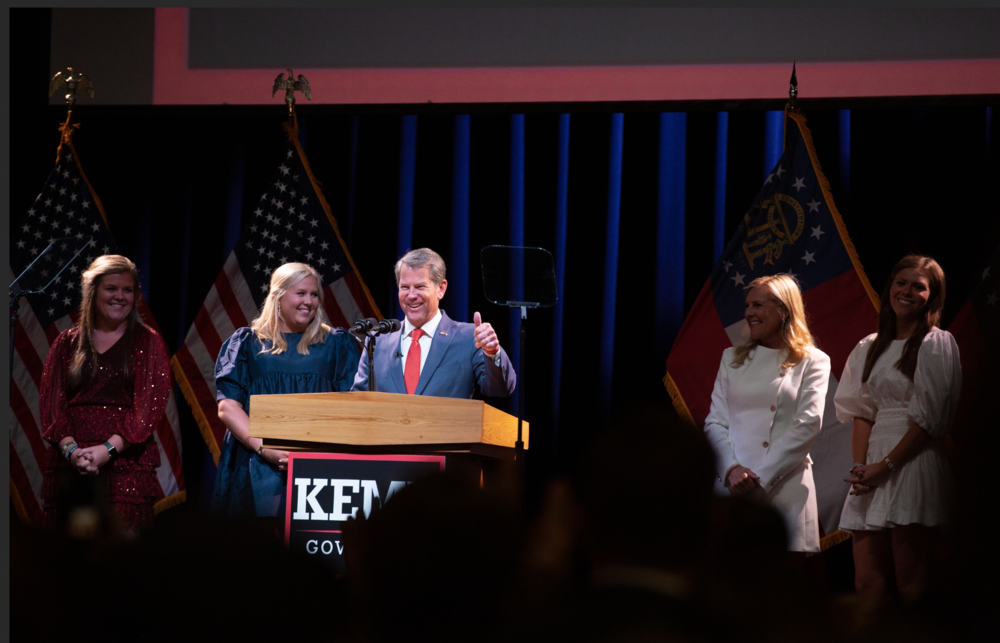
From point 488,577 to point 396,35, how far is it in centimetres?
432

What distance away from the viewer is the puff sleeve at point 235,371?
356 cm

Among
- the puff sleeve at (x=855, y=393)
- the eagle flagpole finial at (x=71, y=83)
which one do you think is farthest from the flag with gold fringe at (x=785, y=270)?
the eagle flagpole finial at (x=71, y=83)

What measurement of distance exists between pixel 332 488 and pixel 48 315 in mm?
2921

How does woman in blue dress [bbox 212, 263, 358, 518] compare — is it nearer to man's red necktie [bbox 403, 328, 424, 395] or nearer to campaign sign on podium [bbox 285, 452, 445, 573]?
man's red necktie [bbox 403, 328, 424, 395]

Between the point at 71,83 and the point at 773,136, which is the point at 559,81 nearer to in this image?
the point at 773,136

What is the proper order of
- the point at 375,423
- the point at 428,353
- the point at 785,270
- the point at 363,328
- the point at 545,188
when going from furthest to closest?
the point at 545,188
the point at 785,270
the point at 428,353
the point at 363,328
the point at 375,423

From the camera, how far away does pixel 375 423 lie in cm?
280

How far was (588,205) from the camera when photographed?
4680 millimetres

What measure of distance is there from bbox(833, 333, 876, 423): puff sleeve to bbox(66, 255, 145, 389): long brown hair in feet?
9.32

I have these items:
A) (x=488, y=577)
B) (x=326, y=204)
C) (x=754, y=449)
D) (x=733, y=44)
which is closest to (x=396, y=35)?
(x=326, y=204)

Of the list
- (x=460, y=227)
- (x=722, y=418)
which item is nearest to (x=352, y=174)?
(x=460, y=227)

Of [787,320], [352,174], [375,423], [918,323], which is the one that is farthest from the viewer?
[352,174]

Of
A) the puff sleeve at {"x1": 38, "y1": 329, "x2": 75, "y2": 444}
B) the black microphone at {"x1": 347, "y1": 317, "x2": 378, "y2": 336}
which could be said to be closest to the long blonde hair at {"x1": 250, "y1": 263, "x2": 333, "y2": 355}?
the black microphone at {"x1": 347, "y1": 317, "x2": 378, "y2": 336}

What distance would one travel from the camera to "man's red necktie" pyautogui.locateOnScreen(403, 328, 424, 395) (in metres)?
3.56
